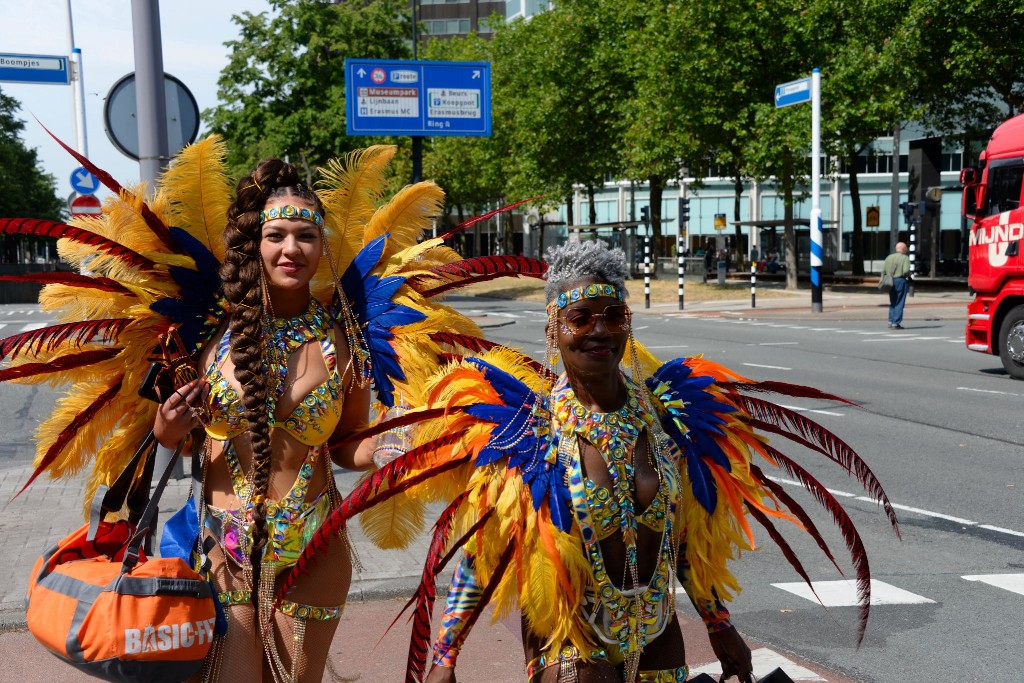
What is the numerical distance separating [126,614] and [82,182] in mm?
16577

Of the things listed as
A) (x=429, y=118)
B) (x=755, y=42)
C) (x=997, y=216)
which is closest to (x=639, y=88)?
(x=755, y=42)

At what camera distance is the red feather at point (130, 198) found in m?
2.96

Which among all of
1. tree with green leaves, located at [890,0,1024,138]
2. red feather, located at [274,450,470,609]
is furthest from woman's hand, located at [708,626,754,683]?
tree with green leaves, located at [890,0,1024,138]

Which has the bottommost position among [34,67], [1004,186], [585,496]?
[585,496]

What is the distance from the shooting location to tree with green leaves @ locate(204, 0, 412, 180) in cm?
3459

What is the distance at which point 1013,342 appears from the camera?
13531mm

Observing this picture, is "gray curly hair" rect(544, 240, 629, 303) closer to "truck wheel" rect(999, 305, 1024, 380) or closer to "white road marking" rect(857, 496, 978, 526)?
"white road marking" rect(857, 496, 978, 526)

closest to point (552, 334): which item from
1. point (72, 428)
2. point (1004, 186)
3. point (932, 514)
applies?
point (72, 428)

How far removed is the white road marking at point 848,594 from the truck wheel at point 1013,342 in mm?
9173

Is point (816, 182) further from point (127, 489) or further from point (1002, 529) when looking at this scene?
point (127, 489)

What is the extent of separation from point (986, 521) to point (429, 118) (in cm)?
1749

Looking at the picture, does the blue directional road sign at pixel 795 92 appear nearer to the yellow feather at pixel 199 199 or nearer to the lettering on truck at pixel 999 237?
the lettering on truck at pixel 999 237

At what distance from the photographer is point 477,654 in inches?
180

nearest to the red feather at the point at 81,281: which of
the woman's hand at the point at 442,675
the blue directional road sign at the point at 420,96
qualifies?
the woman's hand at the point at 442,675
